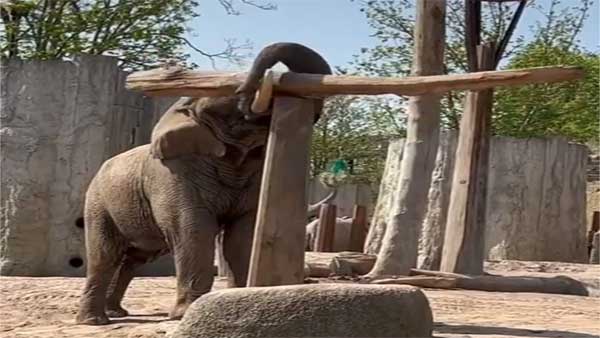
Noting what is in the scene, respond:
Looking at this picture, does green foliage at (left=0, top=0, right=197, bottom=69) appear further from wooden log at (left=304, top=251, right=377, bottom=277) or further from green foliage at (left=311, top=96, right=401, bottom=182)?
green foliage at (left=311, top=96, right=401, bottom=182)

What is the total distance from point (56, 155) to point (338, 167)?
15793 millimetres

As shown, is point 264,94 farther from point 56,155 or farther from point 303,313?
point 56,155

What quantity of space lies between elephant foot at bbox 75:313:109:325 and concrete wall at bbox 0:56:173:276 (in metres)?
4.01

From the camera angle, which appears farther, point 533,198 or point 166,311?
point 533,198

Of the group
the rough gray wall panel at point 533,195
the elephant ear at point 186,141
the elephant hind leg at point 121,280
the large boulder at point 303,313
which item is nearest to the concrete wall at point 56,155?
the elephant hind leg at point 121,280

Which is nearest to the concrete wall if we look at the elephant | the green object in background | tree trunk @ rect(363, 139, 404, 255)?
the elephant

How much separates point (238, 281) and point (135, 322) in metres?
0.79

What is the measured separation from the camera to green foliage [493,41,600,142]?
67.3 feet

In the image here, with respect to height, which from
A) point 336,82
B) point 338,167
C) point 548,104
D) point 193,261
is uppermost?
point 548,104

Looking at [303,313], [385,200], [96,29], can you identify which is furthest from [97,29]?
[303,313]

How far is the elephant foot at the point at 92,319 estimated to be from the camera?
7.52m

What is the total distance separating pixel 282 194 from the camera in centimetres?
638

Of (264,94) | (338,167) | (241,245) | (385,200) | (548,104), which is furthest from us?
(338,167)

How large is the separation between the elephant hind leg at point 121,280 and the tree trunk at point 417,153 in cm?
322
